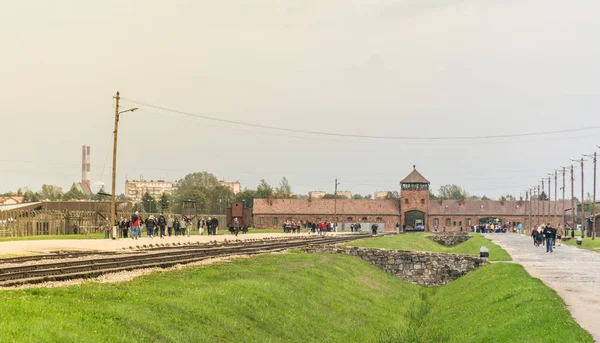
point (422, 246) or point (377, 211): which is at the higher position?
point (377, 211)

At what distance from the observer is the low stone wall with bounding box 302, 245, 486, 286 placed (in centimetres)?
4553

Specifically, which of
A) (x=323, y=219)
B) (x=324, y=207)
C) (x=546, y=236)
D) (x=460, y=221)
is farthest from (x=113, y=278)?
(x=460, y=221)

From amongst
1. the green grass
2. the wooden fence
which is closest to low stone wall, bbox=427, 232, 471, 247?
the wooden fence

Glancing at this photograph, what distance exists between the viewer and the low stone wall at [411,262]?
45.5m

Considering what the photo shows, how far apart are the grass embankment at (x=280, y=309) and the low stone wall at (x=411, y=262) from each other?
8.56 metres

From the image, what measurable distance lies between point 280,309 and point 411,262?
26326mm

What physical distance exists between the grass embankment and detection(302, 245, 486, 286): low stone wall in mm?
8559

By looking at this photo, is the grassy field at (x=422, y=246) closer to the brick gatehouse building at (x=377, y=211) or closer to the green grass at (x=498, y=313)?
the green grass at (x=498, y=313)

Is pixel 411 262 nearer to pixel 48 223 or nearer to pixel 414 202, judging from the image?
pixel 48 223

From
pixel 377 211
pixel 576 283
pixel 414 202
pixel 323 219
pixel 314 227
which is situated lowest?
pixel 314 227

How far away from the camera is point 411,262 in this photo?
46.5 metres

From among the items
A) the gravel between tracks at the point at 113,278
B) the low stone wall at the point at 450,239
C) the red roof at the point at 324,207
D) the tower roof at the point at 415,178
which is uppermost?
the tower roof at the point at 415,178

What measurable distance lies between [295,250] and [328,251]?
8.26ft

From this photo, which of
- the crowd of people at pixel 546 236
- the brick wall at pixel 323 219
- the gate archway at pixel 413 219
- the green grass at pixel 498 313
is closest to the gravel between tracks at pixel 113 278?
the green grass at pixel 498 313
